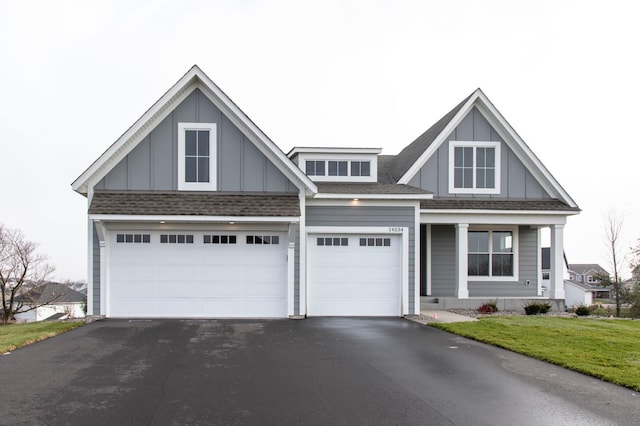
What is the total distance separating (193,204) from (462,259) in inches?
379

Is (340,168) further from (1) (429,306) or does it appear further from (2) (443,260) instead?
(1) (429,306)

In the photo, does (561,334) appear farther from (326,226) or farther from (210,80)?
(210,80)

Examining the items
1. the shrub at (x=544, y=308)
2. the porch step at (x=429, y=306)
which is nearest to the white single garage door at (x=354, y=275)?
the porch step at (x=429, y=306)

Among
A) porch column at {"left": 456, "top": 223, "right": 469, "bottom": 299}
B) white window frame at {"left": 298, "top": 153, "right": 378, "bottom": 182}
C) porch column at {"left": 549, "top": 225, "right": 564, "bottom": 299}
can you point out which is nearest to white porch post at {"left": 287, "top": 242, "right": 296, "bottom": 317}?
white window frame at {"left": 298, "top": 153, "right": 378, "bottom": 182}

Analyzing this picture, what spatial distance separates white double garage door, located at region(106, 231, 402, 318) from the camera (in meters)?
13.7

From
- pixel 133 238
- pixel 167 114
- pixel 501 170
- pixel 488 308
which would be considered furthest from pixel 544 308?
pixel 167 114

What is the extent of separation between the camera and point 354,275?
14.6 metres

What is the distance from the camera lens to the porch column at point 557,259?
17.6 meters

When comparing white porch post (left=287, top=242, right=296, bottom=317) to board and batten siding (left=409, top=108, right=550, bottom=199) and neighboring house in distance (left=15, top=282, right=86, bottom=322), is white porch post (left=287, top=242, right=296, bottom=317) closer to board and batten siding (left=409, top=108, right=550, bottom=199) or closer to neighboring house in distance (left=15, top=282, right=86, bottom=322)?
board and batten siding (left=409, top=108, right=550, bottom=199)

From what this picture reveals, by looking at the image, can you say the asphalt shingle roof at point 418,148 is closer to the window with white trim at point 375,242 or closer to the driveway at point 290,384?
the window with white trim at point 375,242

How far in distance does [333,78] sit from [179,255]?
13.6m

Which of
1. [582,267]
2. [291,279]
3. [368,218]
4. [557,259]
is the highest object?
[368,218]

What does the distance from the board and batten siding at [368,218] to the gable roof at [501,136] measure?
10.8ft

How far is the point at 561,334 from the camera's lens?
11.6 meters
